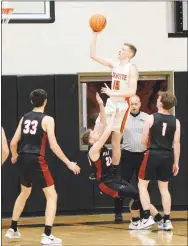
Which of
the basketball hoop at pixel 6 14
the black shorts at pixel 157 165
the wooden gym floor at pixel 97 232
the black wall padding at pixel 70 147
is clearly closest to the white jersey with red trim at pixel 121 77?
the black shorts at pixel 157 165

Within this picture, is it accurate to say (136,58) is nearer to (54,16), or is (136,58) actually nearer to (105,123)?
(54,16)

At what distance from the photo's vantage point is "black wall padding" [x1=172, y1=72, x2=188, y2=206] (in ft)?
38.3

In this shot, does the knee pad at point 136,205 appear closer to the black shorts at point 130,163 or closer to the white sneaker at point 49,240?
the black shorts at point 130,163

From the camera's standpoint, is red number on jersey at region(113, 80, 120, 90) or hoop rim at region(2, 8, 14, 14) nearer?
red number on jersey at region(113, 80, 120, 90)

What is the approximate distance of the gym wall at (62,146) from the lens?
1116cm

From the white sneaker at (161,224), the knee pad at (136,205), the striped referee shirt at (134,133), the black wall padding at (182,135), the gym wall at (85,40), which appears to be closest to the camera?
the white sneaker at (161,224)

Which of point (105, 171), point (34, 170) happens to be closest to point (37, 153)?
point (34, 170)

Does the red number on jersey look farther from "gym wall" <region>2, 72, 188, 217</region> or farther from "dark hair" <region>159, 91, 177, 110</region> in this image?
"gym wall" <region>2, 72, 188, 217</region>

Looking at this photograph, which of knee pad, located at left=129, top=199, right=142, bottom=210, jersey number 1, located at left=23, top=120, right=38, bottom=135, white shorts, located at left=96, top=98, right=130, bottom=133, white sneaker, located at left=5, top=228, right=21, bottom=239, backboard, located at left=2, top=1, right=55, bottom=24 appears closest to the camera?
jersey number 1, located at left=23, top=120, right=38, bottom=135

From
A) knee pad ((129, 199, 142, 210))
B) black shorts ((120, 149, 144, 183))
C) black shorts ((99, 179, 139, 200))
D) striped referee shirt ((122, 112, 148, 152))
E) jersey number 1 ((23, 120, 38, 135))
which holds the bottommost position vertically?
knee pad ((129, 199, 142, 210))

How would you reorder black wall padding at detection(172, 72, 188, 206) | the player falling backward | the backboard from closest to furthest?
the player falling backward < the backboard < black wall padding at detection(172, 72, 188, 206)


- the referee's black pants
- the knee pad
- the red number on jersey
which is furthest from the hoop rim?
the knee pad

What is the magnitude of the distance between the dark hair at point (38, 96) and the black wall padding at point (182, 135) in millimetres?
4073

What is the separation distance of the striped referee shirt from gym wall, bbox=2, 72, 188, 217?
1.22 meters
